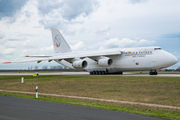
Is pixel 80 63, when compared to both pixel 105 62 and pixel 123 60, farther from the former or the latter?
pixel 123 60

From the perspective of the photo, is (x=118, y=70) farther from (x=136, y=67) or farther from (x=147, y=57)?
(x=147, y=57)

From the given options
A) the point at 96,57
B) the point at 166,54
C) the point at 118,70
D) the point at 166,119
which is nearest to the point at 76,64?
the point at 96,57

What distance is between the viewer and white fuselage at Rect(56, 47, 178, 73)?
32.0 metres

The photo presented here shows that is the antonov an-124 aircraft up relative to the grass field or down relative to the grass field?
up

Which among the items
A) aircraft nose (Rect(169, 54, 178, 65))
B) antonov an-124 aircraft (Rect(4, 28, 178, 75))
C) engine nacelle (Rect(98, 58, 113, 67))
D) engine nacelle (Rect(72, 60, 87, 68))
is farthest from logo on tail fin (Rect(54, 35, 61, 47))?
aircraft nose (Rect(169, 54, 178, 65))

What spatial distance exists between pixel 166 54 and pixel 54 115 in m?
27.6

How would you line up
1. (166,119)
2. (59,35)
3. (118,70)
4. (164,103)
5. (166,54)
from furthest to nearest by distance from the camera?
1. (59,35)
2. (118,70)
3. (166,54)
4. (164,103)
5. (166,119)

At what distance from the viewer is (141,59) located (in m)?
33.9

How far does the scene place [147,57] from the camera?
109 ft

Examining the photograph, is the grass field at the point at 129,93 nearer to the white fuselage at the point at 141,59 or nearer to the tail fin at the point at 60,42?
the white fuselage at the point at 141,59

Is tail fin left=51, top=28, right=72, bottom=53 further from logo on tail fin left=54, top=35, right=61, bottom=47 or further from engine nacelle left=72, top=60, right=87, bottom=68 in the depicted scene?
engine nacelle left=72, top=60, right=87, bottom=68

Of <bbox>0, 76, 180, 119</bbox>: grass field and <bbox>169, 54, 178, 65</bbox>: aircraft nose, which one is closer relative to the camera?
<bbox>0, 76, 180, 119</bbox>: grass field

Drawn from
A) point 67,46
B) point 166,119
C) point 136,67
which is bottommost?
point 166,119

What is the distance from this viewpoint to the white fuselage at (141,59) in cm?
3203
